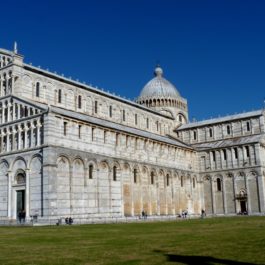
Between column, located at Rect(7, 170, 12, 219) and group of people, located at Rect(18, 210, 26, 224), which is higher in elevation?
column, located at Rect(7, 170, 12, 219)

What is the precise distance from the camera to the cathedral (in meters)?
Result: 39.2

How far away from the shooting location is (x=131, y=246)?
14.4m

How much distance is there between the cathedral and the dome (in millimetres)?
224

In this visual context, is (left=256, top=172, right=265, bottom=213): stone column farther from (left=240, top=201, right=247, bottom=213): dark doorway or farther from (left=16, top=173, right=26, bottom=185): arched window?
(left=16, top=173, right=26, bottom=185): arched window

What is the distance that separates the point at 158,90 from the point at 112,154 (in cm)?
2909

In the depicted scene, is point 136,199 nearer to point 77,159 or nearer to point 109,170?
point 109,170

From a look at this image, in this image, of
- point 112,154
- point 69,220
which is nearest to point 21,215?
point 69,220

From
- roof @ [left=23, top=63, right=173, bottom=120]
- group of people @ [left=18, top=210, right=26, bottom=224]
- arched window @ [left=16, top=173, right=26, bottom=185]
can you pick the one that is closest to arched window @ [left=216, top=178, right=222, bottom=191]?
roof @ [left=23, top=63, right=173, bottom=120]

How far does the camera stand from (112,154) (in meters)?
45.5

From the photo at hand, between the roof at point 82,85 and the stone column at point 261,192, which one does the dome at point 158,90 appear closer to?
the roof at point 82,85

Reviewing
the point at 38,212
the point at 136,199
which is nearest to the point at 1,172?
the point at 38,212

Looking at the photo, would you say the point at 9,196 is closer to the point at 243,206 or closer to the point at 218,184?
the point at 218,184

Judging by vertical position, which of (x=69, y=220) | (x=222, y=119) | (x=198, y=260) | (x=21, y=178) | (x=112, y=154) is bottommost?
(x=198, y=260)

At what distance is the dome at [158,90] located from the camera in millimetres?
71375
